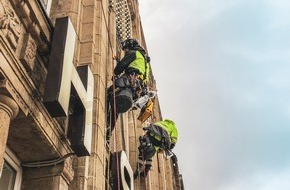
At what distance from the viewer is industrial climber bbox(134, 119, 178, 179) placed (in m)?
13.7

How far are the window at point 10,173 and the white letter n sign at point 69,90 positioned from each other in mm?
901

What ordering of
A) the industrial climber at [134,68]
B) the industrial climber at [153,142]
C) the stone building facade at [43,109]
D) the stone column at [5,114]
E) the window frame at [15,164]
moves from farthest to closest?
the industrial climber at [153,142]
the industrial climber at [134,68]
the window frame at [15,164]
the stone building facade at [43,109]
the stone column at [5,114]

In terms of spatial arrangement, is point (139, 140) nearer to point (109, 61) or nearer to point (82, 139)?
point (109, 61)

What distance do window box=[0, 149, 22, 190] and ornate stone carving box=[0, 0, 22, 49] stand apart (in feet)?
5.46

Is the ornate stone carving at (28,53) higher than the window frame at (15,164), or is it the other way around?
the ornate stone carving at (28,53)

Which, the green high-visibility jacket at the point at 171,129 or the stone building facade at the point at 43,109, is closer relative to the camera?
the stone building facade at the point at 43,109

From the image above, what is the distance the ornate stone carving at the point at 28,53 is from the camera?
6.23m

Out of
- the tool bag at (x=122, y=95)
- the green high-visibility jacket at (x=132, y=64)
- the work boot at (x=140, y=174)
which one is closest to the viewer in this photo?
the tool bag at (x=122, y=95)

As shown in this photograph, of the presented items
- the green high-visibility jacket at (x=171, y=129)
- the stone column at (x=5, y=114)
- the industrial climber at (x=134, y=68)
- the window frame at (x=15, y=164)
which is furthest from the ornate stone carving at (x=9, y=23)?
the green high-visibility jacket at (x=171, y=129)

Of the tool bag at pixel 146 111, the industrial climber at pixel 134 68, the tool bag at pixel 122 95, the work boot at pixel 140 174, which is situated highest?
the tool bag at pixel 146 111

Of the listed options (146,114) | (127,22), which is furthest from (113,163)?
(127,22)

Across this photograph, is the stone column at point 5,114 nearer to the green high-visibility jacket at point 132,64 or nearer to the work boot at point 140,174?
the green high-visibility jacket at point 132,64

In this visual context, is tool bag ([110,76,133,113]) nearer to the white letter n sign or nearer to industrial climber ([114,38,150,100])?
industrial climber ([114,38,150,100])

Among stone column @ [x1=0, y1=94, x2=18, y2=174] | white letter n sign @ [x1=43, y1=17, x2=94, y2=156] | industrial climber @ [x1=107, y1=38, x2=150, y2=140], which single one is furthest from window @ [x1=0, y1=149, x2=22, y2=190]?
industrial climber @ [x1=107, y1=38, x2=150, y2=140]
